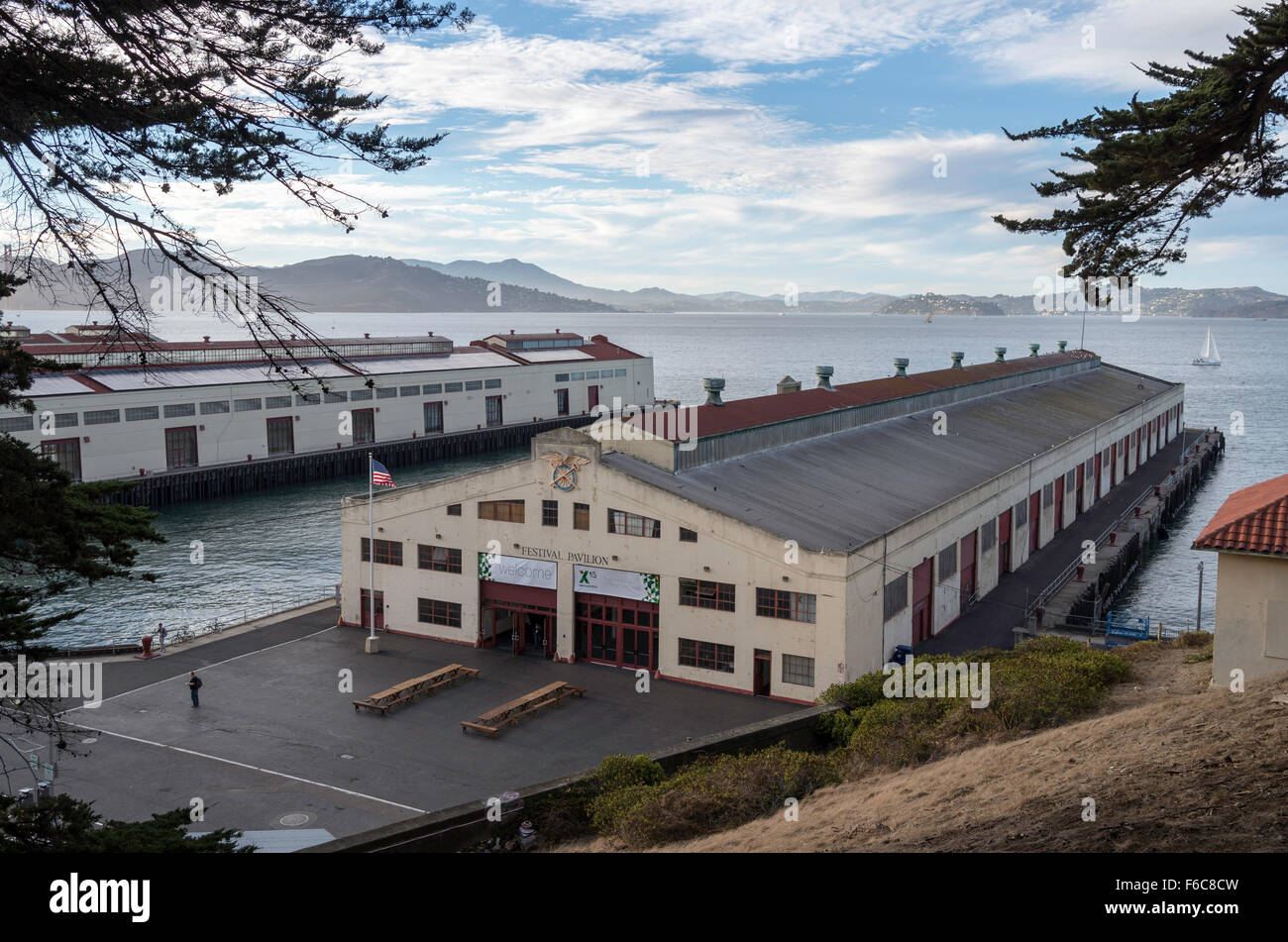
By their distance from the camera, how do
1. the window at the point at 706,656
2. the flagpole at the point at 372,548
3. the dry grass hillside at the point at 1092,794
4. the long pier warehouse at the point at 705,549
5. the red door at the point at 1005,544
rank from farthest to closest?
the red door at the point at 1005,544 < the flagpole at the point at 372,548 < the window at the point at 706,656 < the long pier warehouse at the point at 705,549 < the dry grass hillside at the point at 1092,794

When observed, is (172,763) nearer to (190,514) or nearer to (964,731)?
(964,731)

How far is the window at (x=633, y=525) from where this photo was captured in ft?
118

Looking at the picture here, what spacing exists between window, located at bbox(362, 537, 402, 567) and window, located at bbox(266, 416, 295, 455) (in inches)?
1989

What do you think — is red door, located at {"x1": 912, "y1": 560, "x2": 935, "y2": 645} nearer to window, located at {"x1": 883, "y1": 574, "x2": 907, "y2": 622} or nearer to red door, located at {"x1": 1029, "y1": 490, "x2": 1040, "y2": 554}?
window, located at {"x1": 883, "y1": 574, "x2": 907, "y2": 622}

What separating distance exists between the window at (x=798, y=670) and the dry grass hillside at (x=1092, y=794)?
11298 millimetres

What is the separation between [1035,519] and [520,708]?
3393 centimetres

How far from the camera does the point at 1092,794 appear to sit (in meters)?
15.0

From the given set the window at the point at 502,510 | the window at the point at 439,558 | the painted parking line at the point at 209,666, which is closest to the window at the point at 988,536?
the window at the point at 502,510

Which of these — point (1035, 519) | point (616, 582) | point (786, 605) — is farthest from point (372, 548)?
point (1035, 519)

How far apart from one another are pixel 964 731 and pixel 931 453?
106ft

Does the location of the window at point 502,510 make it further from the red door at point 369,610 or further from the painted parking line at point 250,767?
the painted parking line at point 250,767

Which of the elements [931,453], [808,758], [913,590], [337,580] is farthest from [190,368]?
[808,758]

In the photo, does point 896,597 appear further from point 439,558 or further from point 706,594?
point 439,558

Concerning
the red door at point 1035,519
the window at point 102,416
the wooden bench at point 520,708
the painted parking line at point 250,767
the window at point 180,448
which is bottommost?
the painted parking line at point 250,767
